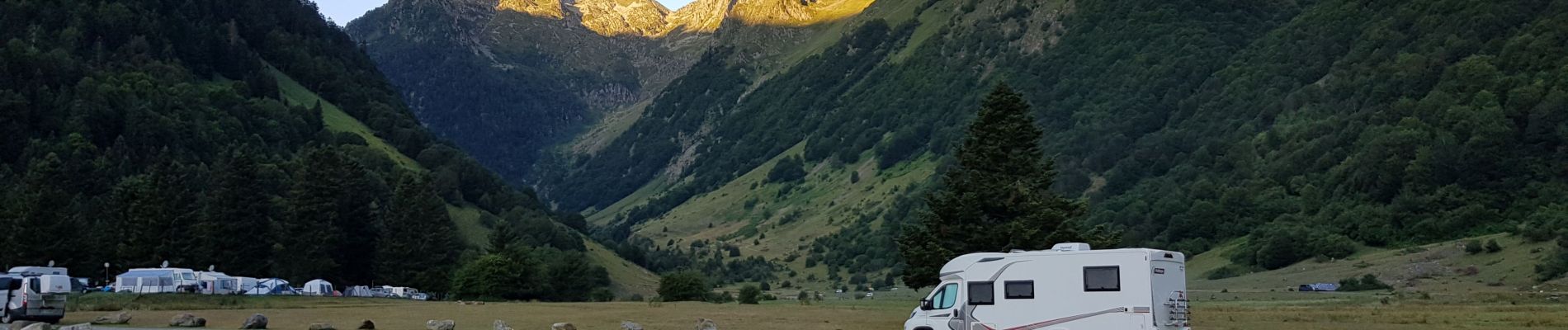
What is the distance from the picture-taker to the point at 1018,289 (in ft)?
144

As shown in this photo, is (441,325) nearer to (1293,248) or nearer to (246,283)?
(246,283)

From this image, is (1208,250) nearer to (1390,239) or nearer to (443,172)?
(1390,239)

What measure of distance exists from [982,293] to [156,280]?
216 feet

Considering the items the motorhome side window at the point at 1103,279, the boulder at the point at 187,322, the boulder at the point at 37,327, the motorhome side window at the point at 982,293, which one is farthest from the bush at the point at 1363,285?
the boulder at the point at 37,327

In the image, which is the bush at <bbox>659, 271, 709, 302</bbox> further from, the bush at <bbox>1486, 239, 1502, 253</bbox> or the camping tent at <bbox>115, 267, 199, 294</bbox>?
the bush at <bbox>1486, 239, 1502, 253</bbox>

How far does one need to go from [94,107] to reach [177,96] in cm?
1728

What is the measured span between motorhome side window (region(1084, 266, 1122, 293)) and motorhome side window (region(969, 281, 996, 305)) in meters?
3.14

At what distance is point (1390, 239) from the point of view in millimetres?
152250

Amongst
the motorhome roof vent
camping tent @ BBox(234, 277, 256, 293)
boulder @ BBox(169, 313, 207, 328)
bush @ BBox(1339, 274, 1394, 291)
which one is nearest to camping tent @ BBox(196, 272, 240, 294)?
camping tent @ BBox(234, 277, 256, 293)

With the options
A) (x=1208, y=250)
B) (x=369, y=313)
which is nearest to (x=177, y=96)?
(x=369, y=313)

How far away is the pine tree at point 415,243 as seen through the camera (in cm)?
12062

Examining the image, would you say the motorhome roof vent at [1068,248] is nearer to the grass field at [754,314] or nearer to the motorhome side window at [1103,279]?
the motorhome side window at [1103,279]

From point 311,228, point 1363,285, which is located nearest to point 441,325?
point 311,228

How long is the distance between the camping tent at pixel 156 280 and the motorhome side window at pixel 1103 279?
216 feet
